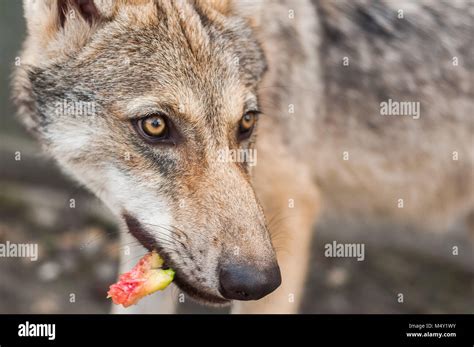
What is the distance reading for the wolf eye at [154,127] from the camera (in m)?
3.16

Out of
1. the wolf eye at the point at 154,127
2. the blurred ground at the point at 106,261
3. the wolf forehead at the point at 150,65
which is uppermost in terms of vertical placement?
the wolf forehead at the point at 150,65

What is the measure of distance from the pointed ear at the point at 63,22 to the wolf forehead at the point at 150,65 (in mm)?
45

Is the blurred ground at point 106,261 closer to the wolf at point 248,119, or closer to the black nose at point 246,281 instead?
the wolf at point 248,119

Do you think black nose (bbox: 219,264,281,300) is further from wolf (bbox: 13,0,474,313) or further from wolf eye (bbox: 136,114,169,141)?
wolf eye (bbox: 136,114,169,141)

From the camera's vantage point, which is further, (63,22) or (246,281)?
(63,22)

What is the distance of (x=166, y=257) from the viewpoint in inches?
127

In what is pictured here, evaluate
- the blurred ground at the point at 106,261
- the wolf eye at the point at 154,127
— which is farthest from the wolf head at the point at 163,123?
the blurred ground at the point at 106,261

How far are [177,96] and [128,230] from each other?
0.76m

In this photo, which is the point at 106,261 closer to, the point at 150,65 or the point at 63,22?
the point at 63,22

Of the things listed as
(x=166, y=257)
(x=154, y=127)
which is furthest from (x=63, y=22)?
(x=166, y=257)

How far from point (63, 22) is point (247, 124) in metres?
1.09

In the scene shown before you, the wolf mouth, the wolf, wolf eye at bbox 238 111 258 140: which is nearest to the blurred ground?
the wolf

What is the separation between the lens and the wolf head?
3.05 m

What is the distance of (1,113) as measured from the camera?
21.9 feet
